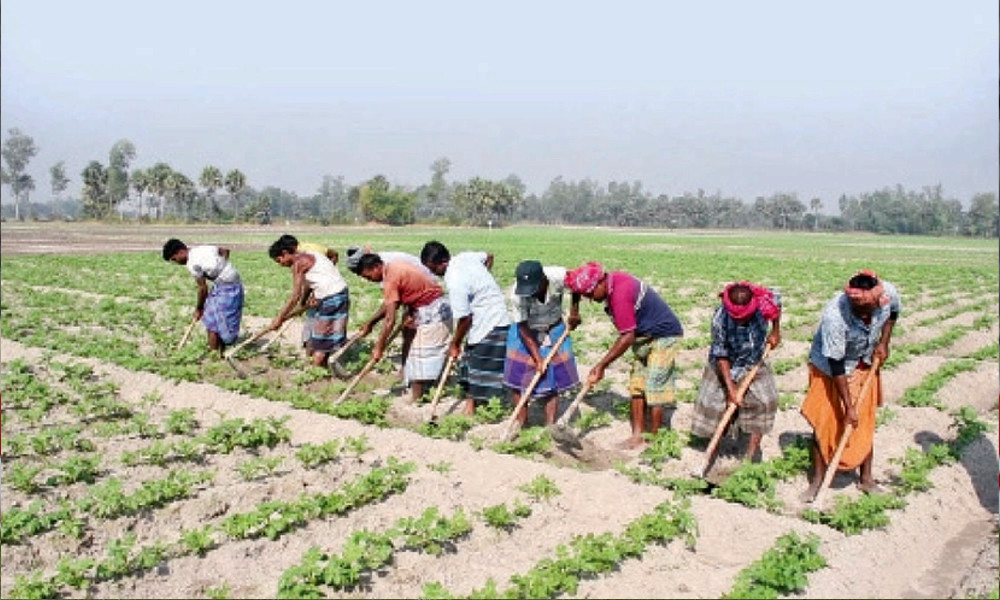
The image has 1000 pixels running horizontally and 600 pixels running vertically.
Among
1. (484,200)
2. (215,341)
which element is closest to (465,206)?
(484,200)

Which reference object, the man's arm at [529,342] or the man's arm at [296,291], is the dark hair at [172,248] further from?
the man's arm at [529,342]

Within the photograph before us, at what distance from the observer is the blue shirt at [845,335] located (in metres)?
5.51

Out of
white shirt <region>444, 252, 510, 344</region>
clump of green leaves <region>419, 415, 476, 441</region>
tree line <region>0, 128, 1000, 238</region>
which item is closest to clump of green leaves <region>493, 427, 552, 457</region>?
clump of green leaves <region>419, 415, 476, 441</region>

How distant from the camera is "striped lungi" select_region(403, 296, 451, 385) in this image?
7.76 m

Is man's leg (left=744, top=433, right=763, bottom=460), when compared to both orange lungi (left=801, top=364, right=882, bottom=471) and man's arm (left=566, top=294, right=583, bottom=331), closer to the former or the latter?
orange lungi (left=801, top=364, right=882, bottom=471)

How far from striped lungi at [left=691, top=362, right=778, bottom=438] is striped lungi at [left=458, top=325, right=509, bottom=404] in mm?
1812

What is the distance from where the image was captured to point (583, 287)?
6277mm

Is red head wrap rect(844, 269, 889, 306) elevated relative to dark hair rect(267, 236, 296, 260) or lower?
lower

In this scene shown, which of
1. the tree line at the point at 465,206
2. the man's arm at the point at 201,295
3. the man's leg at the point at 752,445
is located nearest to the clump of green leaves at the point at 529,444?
the man's leg at the point at 752,445

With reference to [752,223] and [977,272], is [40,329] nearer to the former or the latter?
[977,272]

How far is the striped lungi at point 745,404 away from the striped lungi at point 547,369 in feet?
3.93

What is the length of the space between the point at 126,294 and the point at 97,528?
510 inches

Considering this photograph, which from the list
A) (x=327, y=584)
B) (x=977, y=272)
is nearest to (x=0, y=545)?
(x=327, y=584)

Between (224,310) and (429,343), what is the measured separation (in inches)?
117
